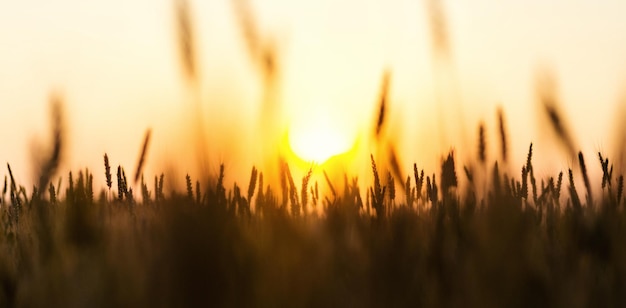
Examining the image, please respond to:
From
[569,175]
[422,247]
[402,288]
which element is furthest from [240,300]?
[569,175]

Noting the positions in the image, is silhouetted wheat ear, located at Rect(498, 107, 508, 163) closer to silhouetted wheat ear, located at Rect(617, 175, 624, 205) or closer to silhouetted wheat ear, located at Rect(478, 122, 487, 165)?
silhouetted wheat ear, located at Rect(478, 122, 487, 165)

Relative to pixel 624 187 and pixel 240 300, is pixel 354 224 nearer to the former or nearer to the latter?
pixel 240 300

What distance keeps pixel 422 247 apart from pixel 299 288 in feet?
0.87

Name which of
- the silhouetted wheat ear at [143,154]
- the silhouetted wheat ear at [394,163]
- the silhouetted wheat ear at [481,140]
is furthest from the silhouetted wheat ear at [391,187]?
the silhouetted wheat ear at [143,154]

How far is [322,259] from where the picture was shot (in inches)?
39.4

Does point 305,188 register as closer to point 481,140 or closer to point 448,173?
point 481,140

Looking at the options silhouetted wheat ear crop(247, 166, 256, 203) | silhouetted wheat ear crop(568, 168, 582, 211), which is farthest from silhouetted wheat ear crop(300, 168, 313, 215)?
silhouetted wheat ear crop(568, 168, 582, 211)

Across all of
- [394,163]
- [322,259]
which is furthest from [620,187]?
[322,259]

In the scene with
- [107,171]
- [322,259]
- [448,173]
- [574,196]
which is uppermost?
[107,171]

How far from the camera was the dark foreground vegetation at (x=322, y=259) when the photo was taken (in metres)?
0.78

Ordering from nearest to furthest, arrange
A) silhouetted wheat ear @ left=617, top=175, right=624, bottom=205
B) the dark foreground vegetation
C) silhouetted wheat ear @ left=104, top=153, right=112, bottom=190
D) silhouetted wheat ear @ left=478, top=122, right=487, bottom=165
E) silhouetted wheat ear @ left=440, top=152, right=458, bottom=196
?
the dark foreground vegetation, silhouetted wheat ear @ left=440, top=152, right=458, bottom=196, silhouetted wheat ear @ left=617, top=175, right=624, bottom=205, silhouetted wheat ear @ left=478, top=122, right=487, bottom=165, silhouetted wheat ear @ left=104, top=153, right=112, bottom=190

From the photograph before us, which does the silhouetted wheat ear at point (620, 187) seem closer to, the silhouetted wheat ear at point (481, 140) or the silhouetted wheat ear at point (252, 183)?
the silhouetted wheat ear at point (481, 140)

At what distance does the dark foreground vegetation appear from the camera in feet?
2.56

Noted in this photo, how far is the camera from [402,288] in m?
0.91
